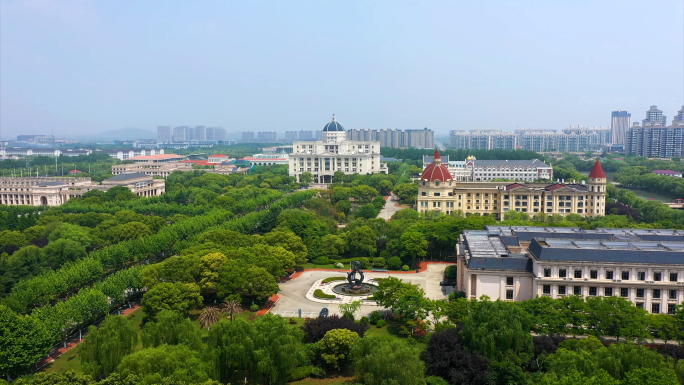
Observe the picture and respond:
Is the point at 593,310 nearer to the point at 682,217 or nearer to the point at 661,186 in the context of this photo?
the point at 682,217

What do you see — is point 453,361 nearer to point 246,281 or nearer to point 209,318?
point 209,318

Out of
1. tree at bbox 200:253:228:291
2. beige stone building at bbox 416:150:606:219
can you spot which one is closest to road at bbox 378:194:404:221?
beige stone building at bbox 416:150:606:219

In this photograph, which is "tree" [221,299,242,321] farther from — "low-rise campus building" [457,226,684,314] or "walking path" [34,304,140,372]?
"low-rise campus building" [457,226,684,314]

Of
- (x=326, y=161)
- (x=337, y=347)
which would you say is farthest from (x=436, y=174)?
(x=326, y=161)

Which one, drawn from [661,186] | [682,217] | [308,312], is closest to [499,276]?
[308,312]

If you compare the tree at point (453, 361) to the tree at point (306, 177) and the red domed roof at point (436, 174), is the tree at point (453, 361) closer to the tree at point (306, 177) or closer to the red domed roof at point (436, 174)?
the red domed roof at point (436, 174)
